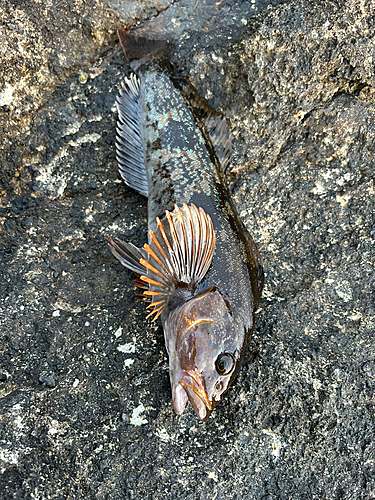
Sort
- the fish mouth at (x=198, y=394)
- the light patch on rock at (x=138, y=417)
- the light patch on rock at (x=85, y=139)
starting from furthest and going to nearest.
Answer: the light patch on rock at (x=85, y=139) → the light patch on rock at (x=138, y=417) → the fish mouth at (x=198, y=394)

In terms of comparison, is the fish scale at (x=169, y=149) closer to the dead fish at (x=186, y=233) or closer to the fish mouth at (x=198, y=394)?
the dead fish at (x=186, y=233)

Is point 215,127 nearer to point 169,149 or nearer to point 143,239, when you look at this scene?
point 169,149

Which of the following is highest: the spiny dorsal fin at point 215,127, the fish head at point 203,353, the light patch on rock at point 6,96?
the light patch on rock at point 6,96

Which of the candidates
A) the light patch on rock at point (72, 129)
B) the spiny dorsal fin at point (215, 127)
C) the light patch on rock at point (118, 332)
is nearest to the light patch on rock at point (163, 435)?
A: the light patch on rock at point (118, 332)

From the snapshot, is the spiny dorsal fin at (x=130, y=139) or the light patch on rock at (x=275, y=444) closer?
the light patch on rock at (x=275, y=444)

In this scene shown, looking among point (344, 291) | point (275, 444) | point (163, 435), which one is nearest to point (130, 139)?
point (344, 291)

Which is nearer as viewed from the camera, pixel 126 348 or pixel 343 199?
pixel 126 348

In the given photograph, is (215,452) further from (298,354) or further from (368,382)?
(368,382)

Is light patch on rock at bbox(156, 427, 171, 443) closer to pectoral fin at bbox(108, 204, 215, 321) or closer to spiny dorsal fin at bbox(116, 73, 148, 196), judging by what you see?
pectoral fin at bbox(108, 204, 215, 321)
